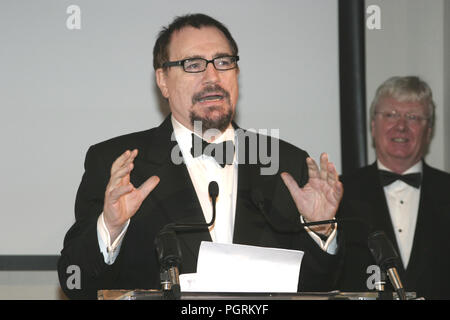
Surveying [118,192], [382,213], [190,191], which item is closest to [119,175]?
[118,192]

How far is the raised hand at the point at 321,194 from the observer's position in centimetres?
239

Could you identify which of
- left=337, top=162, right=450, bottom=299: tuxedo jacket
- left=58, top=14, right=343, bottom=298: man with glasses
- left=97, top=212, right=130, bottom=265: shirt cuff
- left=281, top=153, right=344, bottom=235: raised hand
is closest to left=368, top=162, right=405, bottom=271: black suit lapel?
left=337, top=162, right=450, bottom=299: tuxedo jacket

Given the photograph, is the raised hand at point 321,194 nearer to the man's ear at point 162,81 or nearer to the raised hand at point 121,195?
the raised hand at point 121,195

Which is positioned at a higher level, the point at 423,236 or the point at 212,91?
the point at 212,91

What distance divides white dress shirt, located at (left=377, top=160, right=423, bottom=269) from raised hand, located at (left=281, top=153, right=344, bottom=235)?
4.30 ft

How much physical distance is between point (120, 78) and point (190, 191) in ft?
3.84

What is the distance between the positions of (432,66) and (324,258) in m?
2.06

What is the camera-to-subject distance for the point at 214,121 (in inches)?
112

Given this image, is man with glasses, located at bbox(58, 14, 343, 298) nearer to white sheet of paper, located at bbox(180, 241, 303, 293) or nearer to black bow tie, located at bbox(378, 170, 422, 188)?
white sheet of paper, located at bbox(180, 241, 303, 293)

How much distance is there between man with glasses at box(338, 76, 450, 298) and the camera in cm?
342

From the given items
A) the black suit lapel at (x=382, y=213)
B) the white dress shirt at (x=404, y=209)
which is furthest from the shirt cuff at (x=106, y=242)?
the white dress shirt at (x=404, y=209)

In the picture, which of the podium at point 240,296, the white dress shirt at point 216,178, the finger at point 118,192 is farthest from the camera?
the white dress shirt at point 216,178

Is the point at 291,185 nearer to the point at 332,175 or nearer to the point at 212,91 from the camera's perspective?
the point at 332,175
